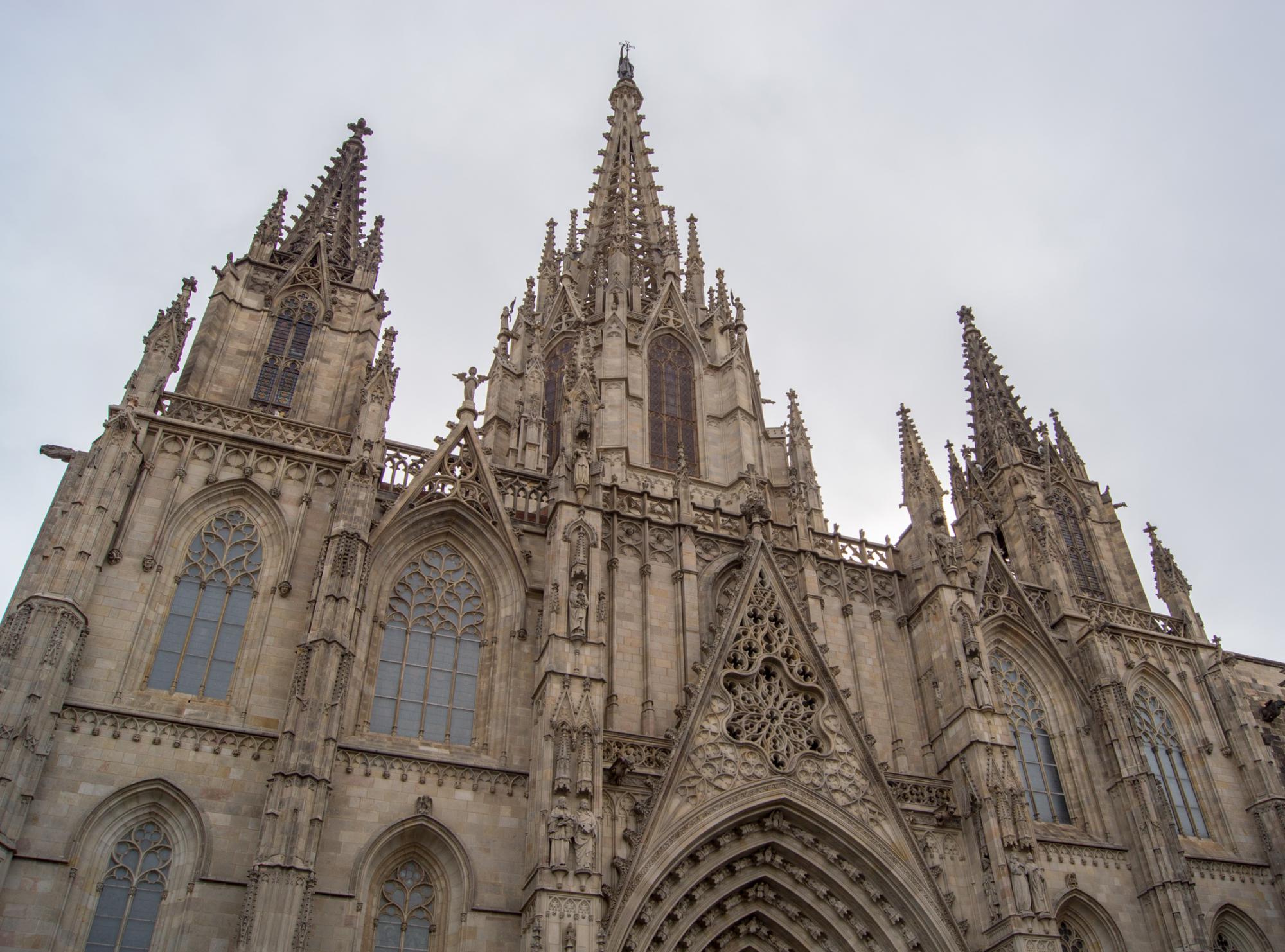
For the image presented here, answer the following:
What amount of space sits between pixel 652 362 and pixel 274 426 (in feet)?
37.4

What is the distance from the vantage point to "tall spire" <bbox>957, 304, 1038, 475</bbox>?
31.5 metres

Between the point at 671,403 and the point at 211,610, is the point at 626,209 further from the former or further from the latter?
the point at 211,610

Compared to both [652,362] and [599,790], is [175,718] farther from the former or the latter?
[652,362]

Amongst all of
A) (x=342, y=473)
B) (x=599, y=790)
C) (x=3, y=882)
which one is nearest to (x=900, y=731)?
(x=599, y=790)

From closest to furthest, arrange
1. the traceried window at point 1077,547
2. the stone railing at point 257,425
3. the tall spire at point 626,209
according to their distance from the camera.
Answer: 1. the stone railing at point 257,425
2. the traceried window at point 1077,547
3. the tall spire at point 626,209

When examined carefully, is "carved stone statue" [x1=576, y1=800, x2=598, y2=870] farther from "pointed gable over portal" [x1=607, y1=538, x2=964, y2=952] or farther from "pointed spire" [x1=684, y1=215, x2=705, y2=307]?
"pointed spire" [x1=684, y1=215, x2=705, y2=307]

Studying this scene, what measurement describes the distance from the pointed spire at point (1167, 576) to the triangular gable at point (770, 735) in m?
13.7

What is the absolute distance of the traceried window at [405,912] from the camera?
49.0 ft

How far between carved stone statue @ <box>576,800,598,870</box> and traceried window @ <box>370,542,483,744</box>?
9.42 feet

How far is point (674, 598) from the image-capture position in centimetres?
2030

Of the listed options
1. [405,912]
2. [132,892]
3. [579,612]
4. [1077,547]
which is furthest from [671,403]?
[132,892]

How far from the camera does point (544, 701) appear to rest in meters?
16.5

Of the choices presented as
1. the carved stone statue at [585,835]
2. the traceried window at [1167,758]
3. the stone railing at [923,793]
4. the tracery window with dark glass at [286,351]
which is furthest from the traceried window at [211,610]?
the traceried window at [1167,758]

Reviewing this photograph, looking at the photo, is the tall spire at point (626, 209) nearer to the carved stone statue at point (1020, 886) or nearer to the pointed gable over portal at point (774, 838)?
the pointed gable over portal at point (774, 838)
